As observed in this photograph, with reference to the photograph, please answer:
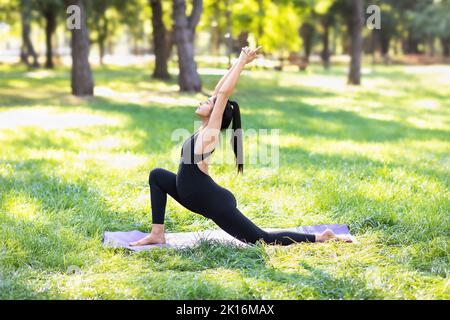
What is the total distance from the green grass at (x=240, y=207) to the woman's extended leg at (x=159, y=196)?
0.33 metres

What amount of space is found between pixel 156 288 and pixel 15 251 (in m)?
1.55

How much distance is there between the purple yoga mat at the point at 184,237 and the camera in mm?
5801

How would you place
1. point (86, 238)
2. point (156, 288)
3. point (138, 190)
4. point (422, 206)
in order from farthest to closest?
point (138, 190) < point (422, 206) < point (86, 238) < point (156, 288)

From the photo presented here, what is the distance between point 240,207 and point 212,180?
5.20 feet

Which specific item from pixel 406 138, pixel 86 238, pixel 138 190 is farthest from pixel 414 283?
pixel 406 138

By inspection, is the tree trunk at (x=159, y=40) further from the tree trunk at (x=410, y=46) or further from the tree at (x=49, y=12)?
the tree trunk at (x=410, y=46)

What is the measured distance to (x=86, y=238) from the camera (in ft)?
19.4

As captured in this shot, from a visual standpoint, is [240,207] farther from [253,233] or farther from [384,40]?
[384,40]

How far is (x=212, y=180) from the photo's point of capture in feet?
18.6

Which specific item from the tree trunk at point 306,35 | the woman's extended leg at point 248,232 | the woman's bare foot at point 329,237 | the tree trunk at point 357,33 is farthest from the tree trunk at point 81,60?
the tree trunk at point 306,35

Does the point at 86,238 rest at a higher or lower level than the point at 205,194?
lower
